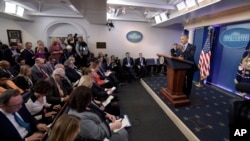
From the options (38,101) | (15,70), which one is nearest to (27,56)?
Answer: (15,70)

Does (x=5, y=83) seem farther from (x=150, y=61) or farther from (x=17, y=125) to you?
(x=150, y=61)

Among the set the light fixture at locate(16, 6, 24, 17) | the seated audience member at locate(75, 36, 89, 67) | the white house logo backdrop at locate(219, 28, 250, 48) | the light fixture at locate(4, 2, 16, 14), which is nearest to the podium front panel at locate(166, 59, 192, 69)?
the white house logo backdrop at locate(219, 28, 250, 48)

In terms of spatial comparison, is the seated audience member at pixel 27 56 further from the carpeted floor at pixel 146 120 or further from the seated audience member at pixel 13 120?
the seated audience member at pixel 13 120

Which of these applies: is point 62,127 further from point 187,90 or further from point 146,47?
point 146,47

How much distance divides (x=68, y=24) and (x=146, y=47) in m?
3.86

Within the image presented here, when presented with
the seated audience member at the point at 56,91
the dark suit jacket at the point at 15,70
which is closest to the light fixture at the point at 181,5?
the seated audience member at the point at 56,91

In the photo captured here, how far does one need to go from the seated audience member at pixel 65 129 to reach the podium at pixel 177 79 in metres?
2.62

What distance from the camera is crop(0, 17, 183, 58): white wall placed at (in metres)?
6.21

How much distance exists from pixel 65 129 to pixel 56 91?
5.49 feet

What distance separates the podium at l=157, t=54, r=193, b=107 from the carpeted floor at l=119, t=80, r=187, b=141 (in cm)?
42

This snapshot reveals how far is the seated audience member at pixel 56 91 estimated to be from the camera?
2275mm

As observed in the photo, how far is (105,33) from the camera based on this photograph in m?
6.97

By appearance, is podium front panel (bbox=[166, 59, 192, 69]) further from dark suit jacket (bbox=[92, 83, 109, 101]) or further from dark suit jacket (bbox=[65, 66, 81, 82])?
dark suit jacket (bbox=[65, 66, 81, 82])

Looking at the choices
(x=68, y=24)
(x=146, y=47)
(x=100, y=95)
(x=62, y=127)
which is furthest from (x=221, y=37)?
(x=68, y=24)
